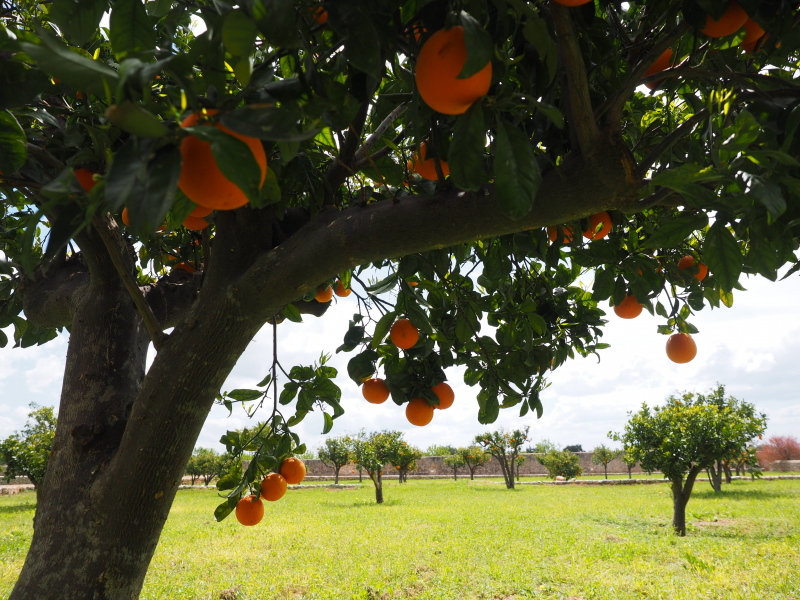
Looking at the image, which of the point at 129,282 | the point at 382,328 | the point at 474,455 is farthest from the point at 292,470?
the point at 474,455

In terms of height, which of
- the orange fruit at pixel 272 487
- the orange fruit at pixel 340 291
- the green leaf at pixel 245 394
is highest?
the orange fruit at pixel 340 291

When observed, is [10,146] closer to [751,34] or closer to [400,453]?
[751,34]

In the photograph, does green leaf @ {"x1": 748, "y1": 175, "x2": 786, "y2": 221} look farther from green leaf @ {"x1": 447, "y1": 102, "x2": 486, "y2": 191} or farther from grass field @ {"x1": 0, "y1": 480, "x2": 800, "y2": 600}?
grass field @ {"x1": 0, "y1": 480, "x2": 800, "y2": 600}

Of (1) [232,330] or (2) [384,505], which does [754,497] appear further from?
(1) [232,330]

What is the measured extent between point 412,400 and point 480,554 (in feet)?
15.3

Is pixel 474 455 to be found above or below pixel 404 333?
below

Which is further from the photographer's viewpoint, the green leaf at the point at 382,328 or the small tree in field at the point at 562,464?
the small tree in field at the point at 562,464

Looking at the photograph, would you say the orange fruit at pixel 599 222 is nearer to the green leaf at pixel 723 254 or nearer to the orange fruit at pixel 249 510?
the green leaf at pixel 723 254

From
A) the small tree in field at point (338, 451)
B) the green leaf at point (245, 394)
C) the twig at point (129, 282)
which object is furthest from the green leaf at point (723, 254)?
the small tree in field at point (338, 451)

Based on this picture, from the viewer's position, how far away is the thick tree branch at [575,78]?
76cm

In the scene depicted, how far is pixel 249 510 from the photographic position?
76.6 inches

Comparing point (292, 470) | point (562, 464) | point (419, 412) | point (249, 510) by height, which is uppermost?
point (419, 412)

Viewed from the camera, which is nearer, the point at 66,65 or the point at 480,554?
the point at 66,65

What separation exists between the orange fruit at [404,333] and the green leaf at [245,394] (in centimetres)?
66
